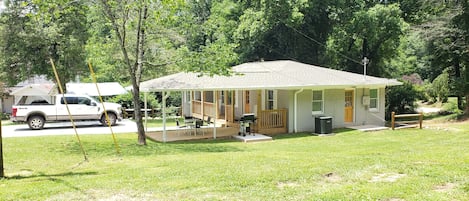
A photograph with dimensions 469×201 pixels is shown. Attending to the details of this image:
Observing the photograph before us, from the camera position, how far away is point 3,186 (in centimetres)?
695

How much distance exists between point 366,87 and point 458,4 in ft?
26.0

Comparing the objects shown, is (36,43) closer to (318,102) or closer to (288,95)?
(288,95)

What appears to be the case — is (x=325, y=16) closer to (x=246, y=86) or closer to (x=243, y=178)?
(x=246, y=86)

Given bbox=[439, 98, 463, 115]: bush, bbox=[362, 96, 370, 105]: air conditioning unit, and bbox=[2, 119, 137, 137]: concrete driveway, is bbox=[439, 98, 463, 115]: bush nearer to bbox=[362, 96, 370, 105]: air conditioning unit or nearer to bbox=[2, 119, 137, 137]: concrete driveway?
bbox=[362, 96, 370, 105]: air conditioning unit

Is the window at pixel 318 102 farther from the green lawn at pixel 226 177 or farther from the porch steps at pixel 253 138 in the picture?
the green lawn at pixel 226 177

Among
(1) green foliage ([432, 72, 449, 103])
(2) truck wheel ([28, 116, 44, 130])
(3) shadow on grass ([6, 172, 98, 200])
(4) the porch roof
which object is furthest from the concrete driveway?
(1) green foliage ([432, 72, 449, 103])

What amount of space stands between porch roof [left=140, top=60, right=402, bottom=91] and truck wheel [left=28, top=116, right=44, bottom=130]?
17.1 feet

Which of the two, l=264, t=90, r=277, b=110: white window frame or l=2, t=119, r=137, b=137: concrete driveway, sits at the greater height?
l=264, t=90, r=277, b=110: white window frame

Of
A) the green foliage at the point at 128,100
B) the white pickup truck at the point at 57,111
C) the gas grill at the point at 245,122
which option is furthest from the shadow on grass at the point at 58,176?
the green foliage at the point at 128,100

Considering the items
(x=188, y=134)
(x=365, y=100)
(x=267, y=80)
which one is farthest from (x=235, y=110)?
(x=365, y=100)

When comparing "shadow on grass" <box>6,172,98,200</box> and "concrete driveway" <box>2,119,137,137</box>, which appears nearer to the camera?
"shadow on grass" <box>6,172,98,200</box>

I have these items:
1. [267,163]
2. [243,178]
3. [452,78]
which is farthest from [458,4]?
[243,178]

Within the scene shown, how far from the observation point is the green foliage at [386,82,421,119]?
86.1 feet

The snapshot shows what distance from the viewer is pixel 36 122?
19.3m
